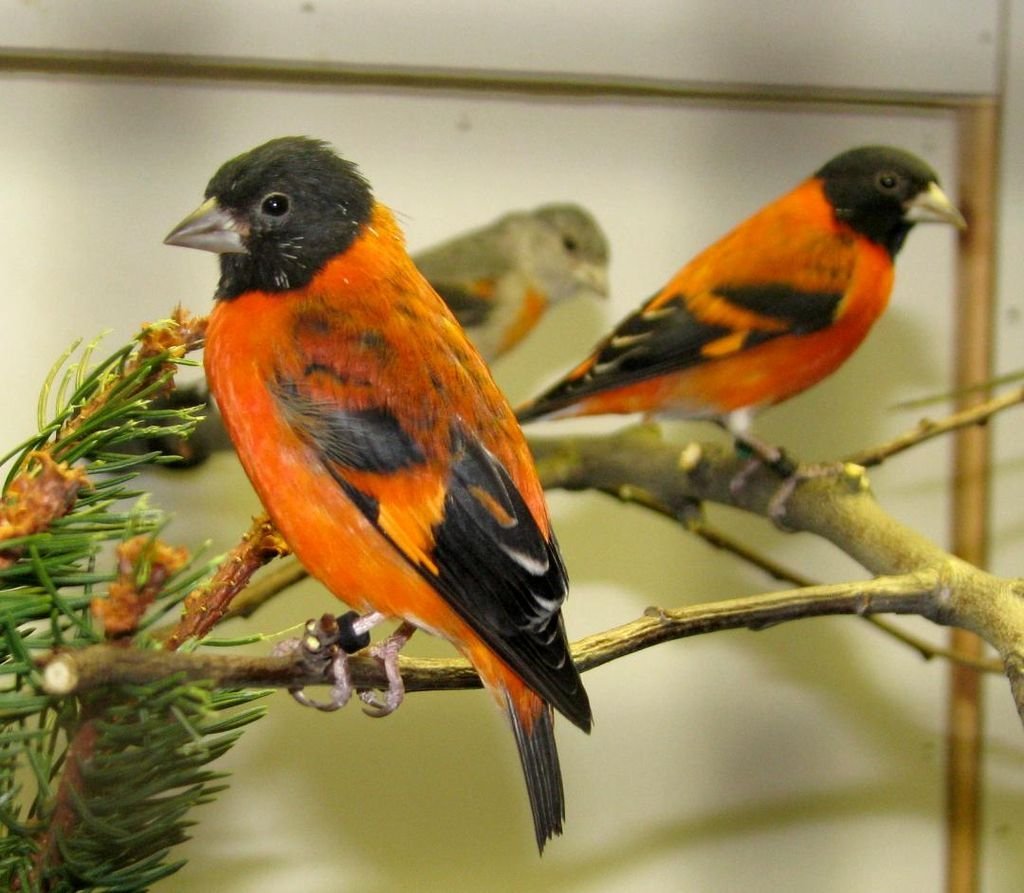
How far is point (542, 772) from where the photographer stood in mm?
758

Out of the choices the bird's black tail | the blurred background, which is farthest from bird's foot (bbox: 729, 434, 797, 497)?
the bird's black tail

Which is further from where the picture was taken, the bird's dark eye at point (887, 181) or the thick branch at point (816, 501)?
the bird's dark eye at point (887, 181)

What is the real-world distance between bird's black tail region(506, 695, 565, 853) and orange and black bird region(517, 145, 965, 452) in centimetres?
64

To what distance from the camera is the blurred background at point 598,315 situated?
1.31m

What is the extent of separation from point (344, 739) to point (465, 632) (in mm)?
810

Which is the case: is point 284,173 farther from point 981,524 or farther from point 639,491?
point 981,524

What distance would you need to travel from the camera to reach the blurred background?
1.31m

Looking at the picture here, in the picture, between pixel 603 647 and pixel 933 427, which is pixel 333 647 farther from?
pixel 933 427

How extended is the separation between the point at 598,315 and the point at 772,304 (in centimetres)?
30

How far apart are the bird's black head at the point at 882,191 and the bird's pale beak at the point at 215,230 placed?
3.04ft

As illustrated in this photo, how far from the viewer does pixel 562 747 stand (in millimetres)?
1578

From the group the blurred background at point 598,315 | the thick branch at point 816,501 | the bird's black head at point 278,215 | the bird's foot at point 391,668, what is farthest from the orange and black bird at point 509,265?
the bird's foot at point 391,668

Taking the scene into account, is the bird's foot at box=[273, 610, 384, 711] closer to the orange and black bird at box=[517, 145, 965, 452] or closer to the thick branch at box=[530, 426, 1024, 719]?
the thick branch at box=[530, 426, 1024, 719]

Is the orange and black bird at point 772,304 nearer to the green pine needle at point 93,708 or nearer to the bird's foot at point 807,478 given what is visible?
the bird's foot at point 807,478
